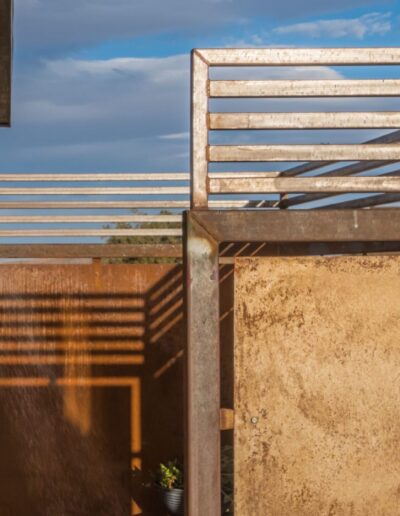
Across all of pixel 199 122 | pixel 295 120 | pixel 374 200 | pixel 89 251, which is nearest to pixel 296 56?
pixel 295 120

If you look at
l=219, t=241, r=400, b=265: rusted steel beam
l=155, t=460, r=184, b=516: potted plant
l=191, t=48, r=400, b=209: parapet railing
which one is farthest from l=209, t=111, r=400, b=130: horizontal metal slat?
l=155, t=460, r=184, b=516: potted plant

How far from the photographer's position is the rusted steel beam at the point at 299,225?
5.94 meters

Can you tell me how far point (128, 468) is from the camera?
10.2 m

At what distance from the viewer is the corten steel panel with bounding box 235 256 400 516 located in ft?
19.8

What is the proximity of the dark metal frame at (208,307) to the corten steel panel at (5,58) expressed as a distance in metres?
2.75

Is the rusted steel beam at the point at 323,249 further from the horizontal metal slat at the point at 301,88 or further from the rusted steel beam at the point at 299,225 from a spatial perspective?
the horizontal metal slat at the point at 301,88

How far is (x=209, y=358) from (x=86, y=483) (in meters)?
4.80

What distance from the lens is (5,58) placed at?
8234 mm

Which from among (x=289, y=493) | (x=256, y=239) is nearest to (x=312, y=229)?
(x=256, y=239)

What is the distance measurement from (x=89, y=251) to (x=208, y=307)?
188 inches

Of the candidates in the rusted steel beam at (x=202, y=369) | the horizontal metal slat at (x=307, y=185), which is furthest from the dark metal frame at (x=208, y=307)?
the horizontal metal slat at (x=307, y=185)

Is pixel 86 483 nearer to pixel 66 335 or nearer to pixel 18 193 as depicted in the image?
pixel 66 335

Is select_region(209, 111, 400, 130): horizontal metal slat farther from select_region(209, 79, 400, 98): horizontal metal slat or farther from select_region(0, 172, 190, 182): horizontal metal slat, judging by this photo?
select_region(0, 172, 190, 182): horizontal metal slat

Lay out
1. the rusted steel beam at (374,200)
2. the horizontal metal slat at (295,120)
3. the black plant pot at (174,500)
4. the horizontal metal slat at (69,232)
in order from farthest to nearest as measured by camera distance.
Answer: the horizontal metal slat at (69,232) < the black plant pot at (174,500) < the rusted steel beam at (374,200) < the horizontal metal slat at (295,120)
